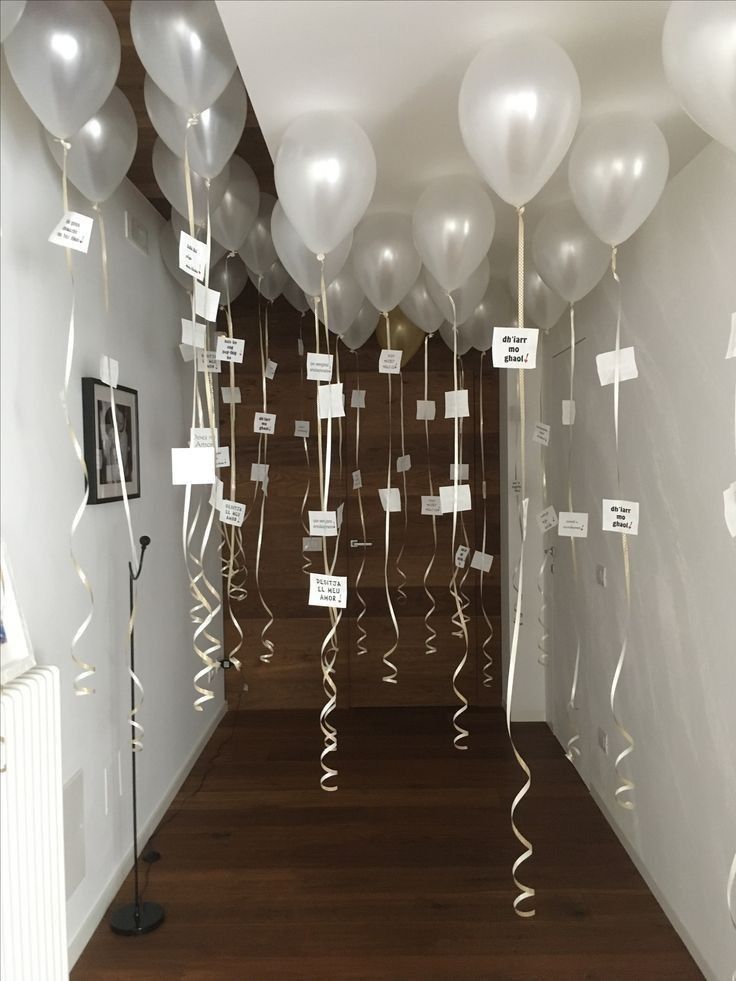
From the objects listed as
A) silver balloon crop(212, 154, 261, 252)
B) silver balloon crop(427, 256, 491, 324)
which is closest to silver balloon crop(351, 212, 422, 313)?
silver balloon crop(427, 256, 491, 324)

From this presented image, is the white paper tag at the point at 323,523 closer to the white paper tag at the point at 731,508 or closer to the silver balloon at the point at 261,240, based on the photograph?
the white paper tag at the point at 731,508

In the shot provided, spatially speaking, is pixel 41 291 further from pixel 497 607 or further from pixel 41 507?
pixel 497 607

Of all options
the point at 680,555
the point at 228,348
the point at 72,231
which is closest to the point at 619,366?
the point at 680,555

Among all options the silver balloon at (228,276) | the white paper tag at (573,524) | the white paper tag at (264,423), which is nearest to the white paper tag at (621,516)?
the white paper tag at (573,524)

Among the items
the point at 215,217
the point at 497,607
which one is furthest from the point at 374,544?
the point at 215,217

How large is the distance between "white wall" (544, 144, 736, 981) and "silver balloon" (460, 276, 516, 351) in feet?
1.50

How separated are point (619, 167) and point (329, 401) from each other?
2.88 feet

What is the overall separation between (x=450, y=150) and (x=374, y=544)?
277 cm

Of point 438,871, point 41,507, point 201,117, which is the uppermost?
point 201,117

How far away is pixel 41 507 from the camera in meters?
2.02

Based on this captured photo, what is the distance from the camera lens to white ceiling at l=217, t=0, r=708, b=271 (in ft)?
4.72

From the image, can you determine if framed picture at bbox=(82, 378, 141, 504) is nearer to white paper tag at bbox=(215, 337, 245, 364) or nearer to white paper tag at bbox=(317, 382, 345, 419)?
white paper tag at bbox=(215, 337, 245, 364)

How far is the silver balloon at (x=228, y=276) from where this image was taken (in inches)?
117

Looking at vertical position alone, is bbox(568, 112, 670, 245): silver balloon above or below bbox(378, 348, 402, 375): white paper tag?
above
